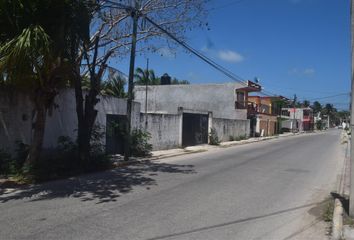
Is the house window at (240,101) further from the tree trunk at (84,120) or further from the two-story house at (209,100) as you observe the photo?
the tree trunk at (84,120)

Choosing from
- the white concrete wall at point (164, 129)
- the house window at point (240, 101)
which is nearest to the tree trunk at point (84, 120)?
the white concrete wall at point (164, 129)

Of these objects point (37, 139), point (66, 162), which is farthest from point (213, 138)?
point (37, 139)

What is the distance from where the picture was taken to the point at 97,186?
11625 millimetres

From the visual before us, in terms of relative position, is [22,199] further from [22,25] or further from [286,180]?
[286,180]

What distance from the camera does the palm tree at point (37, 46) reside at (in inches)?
443

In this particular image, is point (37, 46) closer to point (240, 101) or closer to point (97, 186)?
point (97, 186)

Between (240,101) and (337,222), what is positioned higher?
(240,101)

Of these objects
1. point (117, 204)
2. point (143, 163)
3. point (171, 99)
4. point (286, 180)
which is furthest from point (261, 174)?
point (171, 99)

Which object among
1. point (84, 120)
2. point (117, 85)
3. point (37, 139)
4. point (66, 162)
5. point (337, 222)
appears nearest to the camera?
point (337, 222)

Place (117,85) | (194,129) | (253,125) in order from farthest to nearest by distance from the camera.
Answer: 1. (253,125)
2. (194,129)
3. (117,85)

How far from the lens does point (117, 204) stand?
363 inches

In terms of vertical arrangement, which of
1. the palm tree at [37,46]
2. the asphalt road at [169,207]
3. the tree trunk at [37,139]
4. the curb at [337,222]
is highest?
the palm tree at [37,46]

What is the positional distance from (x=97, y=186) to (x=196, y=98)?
38919 mm

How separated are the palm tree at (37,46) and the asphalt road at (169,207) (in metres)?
2.77
